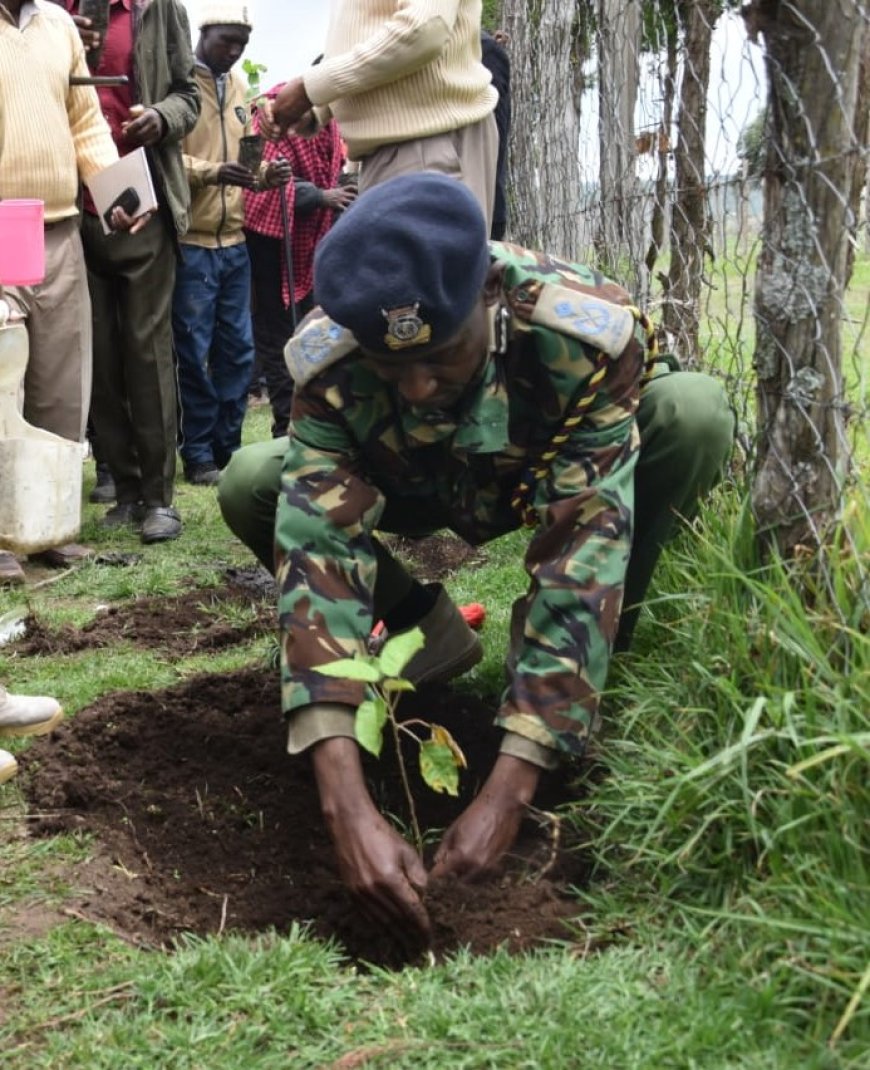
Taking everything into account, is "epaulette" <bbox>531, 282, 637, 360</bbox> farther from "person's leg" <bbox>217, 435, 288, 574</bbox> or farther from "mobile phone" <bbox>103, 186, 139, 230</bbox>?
"mobile phone" <bbox>103, 186, 139, 230</bbox>

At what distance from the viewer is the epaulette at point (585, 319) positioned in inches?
94.0

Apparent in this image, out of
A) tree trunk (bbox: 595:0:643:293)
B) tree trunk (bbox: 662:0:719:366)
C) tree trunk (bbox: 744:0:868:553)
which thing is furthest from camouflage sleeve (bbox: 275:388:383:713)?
tree trunk (bbox: 595:0:643:293)

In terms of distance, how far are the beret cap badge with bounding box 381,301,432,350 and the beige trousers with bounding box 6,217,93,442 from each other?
3185mm

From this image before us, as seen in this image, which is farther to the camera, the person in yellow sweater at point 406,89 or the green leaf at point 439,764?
the person in yellow sweater at point 406,89

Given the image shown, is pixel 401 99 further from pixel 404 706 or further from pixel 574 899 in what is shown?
pixel 574 899

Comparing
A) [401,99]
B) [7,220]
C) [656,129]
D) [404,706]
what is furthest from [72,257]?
[404,706]

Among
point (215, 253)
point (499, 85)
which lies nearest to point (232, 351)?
point (215, 253)

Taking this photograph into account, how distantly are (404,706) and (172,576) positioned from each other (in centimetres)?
194

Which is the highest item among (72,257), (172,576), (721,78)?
(721,78)

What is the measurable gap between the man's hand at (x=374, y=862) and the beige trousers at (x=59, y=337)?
10.7 ft

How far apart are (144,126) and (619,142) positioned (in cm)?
194

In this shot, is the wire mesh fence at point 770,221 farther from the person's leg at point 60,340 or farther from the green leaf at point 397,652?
the person's leg at point 60,340

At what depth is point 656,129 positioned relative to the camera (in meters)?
3.97

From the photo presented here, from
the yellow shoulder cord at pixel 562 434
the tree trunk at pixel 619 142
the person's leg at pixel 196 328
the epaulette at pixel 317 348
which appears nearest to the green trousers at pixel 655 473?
the yellow shoulder cord at pixel 562 434
